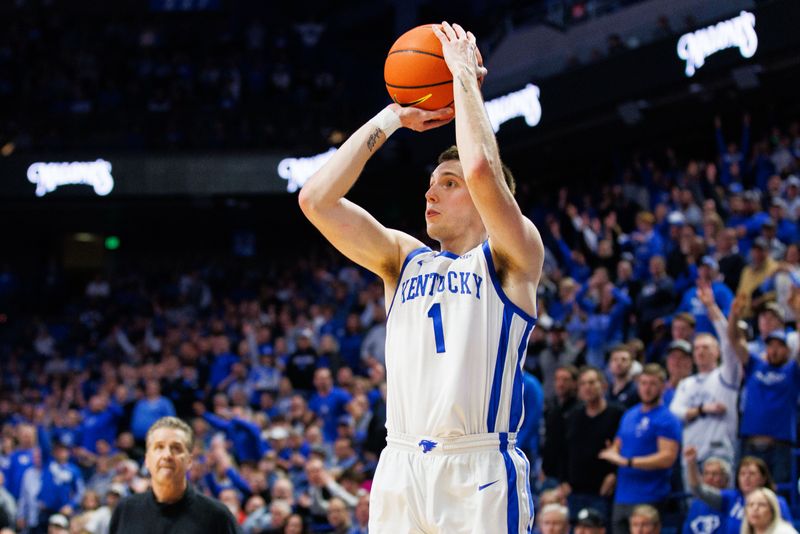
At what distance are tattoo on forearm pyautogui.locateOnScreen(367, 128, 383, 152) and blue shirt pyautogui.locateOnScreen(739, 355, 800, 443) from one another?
17.0ft

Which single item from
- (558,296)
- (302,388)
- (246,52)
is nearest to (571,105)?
(558,296)

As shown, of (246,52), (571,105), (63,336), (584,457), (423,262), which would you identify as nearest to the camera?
(423,262)

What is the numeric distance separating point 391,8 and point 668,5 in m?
9.49

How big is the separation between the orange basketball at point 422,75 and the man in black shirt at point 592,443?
470cm

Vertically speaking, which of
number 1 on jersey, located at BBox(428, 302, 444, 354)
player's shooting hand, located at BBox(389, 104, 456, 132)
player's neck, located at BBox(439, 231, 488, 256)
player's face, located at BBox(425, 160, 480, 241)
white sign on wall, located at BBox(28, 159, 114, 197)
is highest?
white sign on wall, located at BBox(28, 159, 114, 197)

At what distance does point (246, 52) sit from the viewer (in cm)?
2358

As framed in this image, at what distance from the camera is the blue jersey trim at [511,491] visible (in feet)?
11.8

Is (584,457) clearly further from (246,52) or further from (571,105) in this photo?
(246,52)

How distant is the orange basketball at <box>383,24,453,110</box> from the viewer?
401 centimetres

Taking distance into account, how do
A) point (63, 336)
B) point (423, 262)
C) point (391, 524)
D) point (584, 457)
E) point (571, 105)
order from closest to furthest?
1. point (391, 524)
2. point (423, 262)
3. point (584, 457)
4. point (571, 105)
5. point (63, 336)

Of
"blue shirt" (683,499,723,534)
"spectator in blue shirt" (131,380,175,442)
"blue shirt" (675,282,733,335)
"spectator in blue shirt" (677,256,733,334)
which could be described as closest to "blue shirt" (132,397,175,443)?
"spectator in blue shirt" (131,380,175,442)

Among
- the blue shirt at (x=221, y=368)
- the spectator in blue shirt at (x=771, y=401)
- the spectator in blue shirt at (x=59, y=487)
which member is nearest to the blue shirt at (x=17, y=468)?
the spectator in blue shirt at (x=59, y=487)

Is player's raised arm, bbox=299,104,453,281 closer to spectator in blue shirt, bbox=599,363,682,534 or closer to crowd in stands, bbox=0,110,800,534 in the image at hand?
crowd in stands, bbox=0,110,800,534

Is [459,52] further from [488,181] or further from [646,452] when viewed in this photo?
[646,452]
